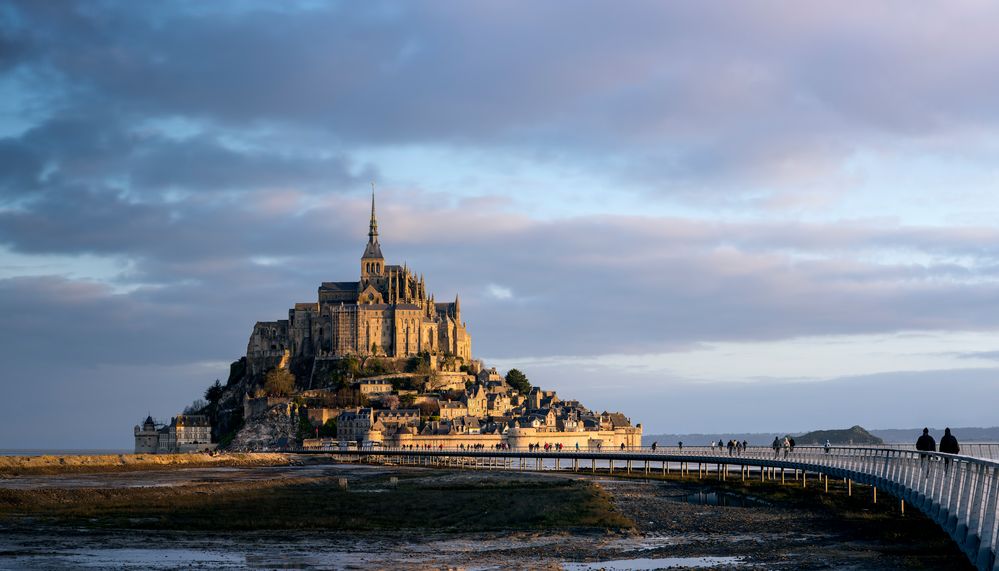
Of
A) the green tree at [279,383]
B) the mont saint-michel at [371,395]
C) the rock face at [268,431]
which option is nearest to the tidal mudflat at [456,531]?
the mont saint-michel at [371,395]

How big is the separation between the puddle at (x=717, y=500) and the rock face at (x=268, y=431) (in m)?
117

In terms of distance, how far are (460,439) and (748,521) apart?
118 m

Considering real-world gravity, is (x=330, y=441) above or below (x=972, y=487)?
below

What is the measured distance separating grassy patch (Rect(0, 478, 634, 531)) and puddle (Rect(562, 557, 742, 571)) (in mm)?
10112

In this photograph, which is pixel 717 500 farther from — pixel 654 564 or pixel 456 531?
pixel 654 564

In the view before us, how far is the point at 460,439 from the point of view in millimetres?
158250

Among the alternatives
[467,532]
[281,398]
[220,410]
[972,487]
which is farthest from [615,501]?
[220,410]

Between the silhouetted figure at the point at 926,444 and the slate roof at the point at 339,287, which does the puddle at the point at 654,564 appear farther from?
the slate roof at the point at 339,287

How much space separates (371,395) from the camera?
581 ft

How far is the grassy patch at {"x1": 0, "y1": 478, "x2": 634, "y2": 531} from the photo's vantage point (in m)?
40.6

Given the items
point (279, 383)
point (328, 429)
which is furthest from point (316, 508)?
point (279, 383)

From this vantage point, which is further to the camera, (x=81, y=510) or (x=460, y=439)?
(x=460, y=439)

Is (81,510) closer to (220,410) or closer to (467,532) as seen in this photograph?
(467,532)

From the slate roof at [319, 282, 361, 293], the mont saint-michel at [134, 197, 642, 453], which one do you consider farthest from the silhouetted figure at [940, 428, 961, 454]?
the slate roof at [319, 282, 361, 293]
